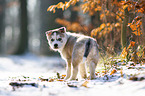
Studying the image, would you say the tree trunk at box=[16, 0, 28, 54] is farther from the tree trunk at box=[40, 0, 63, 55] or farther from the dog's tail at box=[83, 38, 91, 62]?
the dog's tail at box=[83, 38, 91, 62]

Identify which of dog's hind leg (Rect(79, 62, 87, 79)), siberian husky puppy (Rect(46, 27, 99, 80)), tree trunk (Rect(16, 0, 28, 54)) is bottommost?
dog's hind leg (Rect(79, 62, 87, 79))

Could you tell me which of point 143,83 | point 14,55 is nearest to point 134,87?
point 143,83

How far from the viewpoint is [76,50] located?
486 centimetres

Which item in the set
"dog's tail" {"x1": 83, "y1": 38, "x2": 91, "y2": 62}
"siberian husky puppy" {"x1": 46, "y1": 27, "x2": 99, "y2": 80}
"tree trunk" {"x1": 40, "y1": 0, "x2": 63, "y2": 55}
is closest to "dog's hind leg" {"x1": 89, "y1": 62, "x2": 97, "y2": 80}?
"siberian husky puppy" {"x1": 46, "y1": 27, "x2": 99, "y2": 80}

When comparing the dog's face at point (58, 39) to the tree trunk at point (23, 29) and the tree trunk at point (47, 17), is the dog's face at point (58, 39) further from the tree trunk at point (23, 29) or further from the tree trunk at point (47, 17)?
the tree trunk at point (23, 29)

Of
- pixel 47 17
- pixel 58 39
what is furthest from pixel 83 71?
pixel 47 17

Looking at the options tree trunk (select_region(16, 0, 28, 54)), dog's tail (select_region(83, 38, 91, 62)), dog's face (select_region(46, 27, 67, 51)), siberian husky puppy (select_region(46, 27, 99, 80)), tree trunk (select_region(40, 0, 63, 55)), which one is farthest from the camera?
tree trunk (select_region(16, 0, 28, 54))

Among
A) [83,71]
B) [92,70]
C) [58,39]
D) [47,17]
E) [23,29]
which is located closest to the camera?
[92,70]

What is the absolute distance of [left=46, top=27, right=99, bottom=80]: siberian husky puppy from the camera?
15.9 ft

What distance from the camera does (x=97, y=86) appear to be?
3.83 metres

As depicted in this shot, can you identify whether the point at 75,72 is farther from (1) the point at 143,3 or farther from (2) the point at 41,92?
(1) the point at 143,3

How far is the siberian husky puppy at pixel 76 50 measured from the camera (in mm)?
4840

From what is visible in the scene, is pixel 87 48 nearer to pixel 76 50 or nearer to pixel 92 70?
pixel 76 50

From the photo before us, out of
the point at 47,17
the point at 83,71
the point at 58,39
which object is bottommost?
the point at 83,71
